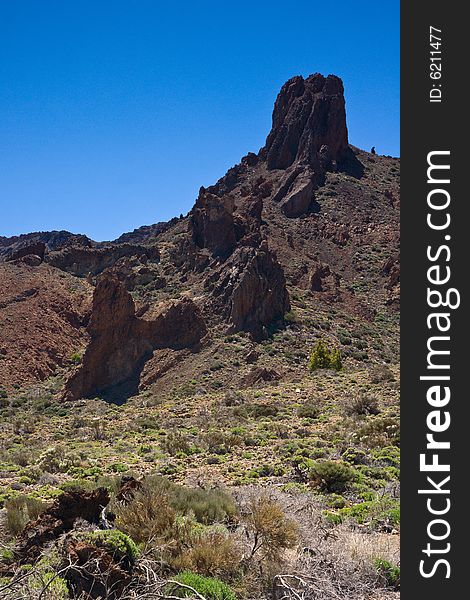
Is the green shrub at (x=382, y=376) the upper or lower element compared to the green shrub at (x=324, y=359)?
lower

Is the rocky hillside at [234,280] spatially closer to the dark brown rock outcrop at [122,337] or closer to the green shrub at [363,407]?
the dark brown rock outcrop at [122,337]

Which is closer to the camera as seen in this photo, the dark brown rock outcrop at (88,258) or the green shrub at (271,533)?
the green shrub at (271,533)

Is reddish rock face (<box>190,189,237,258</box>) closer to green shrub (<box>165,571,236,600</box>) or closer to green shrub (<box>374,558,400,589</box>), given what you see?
green shrub (<box>374,558,400,589</box>)

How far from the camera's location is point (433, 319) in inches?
179

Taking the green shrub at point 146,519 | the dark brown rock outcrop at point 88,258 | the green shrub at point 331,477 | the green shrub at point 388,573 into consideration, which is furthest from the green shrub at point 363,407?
the dark brown rock outcrop at point 88,258

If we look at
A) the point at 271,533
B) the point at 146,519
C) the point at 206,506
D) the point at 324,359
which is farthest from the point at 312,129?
the point at 271,533

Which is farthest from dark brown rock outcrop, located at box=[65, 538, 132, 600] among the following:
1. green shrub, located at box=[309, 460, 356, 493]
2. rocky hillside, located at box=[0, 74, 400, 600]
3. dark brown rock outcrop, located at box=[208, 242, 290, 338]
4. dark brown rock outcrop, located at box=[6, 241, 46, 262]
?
dark brown rock outcrop, located at box=[6, 241, 46, 262]

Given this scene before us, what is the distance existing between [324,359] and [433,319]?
25.6 m

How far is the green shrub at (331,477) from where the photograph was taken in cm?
1060

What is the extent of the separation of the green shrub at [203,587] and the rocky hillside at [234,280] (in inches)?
898

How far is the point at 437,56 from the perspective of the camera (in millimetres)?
5105

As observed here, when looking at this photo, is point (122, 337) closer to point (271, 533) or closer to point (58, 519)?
point (58, 519)

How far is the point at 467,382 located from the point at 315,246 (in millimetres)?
45793

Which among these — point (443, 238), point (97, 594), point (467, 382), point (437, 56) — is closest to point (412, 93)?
point (437, 56)
